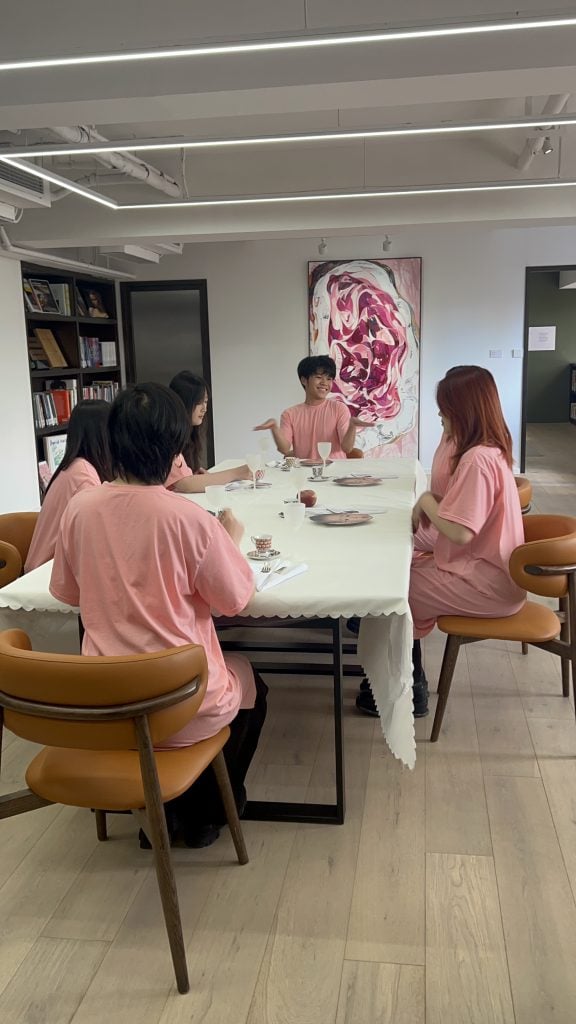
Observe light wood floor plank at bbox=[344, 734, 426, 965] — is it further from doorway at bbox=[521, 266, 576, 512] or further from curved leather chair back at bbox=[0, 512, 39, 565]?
doorway at bbox=[521, 266, 576, 512]

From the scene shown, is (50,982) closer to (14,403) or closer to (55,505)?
(55,505)

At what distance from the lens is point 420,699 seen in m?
3.16

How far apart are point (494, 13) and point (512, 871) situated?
10.5 ft

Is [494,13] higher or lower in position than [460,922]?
higher

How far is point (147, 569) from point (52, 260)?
20.5 ft

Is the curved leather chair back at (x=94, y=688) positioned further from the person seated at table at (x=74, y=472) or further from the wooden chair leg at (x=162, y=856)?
the person seated at table at (x=74, y=472)

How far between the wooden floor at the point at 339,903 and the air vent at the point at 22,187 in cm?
383

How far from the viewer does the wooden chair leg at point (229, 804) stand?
6.91 ft

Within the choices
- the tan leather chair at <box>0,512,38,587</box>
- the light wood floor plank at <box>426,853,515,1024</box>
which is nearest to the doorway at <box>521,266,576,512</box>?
the tan leather chair at <box>0,512,38,587</box>

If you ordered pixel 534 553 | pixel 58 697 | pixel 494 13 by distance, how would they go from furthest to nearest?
1. pixel 494 13
2. pixel 534 553
3. pixel 58 697

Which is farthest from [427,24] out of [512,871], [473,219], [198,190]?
[198,190]

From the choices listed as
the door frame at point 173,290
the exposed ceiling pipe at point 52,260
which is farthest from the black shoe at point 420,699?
the door frame at point 173,290

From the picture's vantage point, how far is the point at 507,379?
889cm

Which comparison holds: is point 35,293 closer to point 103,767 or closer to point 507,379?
point 507,379
